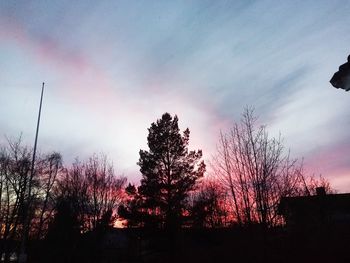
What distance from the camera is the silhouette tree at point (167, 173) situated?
111 feet

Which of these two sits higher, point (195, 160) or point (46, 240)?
point (195, 160)

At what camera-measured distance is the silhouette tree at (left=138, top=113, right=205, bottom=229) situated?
111 ft

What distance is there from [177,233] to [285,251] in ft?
61.8

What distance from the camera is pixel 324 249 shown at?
13.4 metres

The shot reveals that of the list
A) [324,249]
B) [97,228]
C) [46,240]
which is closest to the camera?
[324,249]

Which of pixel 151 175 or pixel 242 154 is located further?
pixel 151 175

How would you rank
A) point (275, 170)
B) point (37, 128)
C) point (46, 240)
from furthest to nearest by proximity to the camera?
point (46, 240), point (37, 128), point (275, 170)

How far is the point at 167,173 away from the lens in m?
35.4

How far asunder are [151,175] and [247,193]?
20769mm

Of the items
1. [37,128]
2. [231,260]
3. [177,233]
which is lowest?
[231,260]

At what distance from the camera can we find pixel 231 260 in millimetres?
15188

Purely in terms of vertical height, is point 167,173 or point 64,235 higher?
point 167,173

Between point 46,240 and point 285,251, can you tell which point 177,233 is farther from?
point 285,251

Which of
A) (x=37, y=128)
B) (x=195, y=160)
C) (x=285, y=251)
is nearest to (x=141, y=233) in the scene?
(x=195, y=160)
